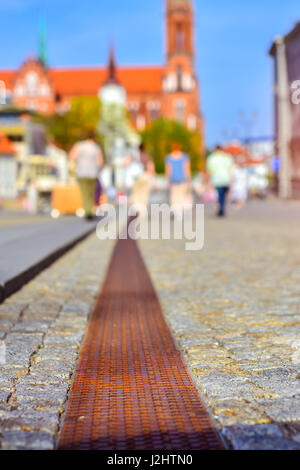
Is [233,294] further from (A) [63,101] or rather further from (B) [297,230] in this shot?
(A) [63,101]

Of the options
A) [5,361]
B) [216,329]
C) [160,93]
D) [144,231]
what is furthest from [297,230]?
[160,93]

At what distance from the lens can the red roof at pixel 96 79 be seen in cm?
14488

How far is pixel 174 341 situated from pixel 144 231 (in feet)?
41.7

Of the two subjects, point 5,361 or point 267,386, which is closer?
point 267,386

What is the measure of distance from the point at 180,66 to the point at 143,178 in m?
115

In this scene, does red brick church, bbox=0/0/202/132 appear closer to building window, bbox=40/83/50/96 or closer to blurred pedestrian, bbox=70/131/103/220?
building window, bbox=40/83/50/96

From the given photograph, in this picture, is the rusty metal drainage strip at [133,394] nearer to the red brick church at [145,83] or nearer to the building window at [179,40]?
the red brick church at [145,83]

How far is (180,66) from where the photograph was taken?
440 ft

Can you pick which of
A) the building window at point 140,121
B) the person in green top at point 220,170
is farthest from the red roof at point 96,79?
the person in green top at point 220,170

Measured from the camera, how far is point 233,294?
675 cm

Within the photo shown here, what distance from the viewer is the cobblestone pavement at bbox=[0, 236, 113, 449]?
2.85 metres

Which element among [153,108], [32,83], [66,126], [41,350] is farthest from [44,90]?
[41,350]

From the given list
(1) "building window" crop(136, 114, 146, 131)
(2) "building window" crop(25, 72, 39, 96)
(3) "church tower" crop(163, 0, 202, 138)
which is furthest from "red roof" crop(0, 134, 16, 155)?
(1) "building window" crop(136, 114, 146, 131)
